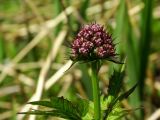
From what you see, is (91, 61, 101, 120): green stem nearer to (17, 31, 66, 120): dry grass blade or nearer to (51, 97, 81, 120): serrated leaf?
(51, 97, 81, 120): serrated leaf

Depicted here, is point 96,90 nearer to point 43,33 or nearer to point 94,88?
point 94,88

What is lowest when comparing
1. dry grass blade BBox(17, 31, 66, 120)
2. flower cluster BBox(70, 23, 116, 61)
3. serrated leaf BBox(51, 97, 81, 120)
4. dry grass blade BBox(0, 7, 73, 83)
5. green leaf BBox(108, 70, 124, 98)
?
serrated leaf BBox(51, 97, 81, 120)

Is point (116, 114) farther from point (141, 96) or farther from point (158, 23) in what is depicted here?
point (158, 23)

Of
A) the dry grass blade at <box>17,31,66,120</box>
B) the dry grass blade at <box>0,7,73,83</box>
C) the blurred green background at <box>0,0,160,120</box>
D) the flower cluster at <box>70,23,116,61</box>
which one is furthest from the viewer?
the dry grass blade at <box>0,7,73,83</box>

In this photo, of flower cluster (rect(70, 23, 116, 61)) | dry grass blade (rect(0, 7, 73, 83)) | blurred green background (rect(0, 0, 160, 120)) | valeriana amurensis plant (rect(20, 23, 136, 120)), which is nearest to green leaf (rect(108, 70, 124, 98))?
valeriana amurensis plant (rect(20, 23, 136, 120))

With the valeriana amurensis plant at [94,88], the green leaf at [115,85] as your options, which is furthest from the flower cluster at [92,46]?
the green leaf at [115,85]

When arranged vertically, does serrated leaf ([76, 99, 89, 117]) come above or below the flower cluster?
below

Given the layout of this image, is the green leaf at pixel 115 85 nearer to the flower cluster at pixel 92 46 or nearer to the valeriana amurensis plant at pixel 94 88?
the valeriana amurensis plant at pixel 94 88

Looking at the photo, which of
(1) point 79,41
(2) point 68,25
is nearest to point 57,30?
(2) point 68,25
